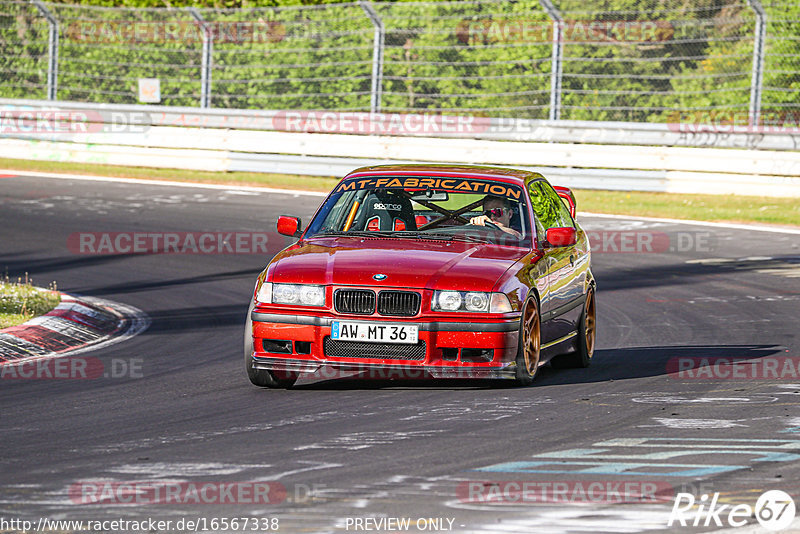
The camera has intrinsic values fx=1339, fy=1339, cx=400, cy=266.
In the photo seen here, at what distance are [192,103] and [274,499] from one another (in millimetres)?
22742

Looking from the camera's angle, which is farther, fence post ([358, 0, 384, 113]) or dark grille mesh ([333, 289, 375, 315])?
fence post ([358, 0, 384, 113])

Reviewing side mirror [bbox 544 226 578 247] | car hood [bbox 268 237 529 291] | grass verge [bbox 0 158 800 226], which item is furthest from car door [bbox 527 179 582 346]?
grass verge [bbox 0 158 800 226]

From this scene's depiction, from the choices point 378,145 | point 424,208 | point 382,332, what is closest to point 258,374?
point 382,332

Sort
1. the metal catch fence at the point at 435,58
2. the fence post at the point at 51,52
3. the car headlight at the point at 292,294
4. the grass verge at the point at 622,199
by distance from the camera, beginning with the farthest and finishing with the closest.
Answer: the fence post at the point at 51,52 < the metal catch fence at the point at 435,58 < the grass verge at the point at 622,199 < the car headlight at the point at 292,294

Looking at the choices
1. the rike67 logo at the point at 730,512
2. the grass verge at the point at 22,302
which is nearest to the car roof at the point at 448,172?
the grass verge at the point at 22,302

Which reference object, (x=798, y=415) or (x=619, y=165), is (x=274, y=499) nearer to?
(x=798, y=415)

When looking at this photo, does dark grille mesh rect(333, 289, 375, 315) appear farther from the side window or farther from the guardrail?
the guardrail

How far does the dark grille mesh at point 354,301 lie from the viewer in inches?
337

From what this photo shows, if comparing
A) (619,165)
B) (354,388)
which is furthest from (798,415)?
(619,165)

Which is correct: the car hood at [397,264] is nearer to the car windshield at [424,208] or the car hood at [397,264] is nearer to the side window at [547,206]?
the car windshield at [424,208]

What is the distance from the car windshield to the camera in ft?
32.5

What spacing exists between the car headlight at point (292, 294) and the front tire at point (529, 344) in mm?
1327

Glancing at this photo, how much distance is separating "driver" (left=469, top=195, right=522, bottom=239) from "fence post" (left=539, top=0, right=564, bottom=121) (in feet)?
45.5

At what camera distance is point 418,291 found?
851cm
